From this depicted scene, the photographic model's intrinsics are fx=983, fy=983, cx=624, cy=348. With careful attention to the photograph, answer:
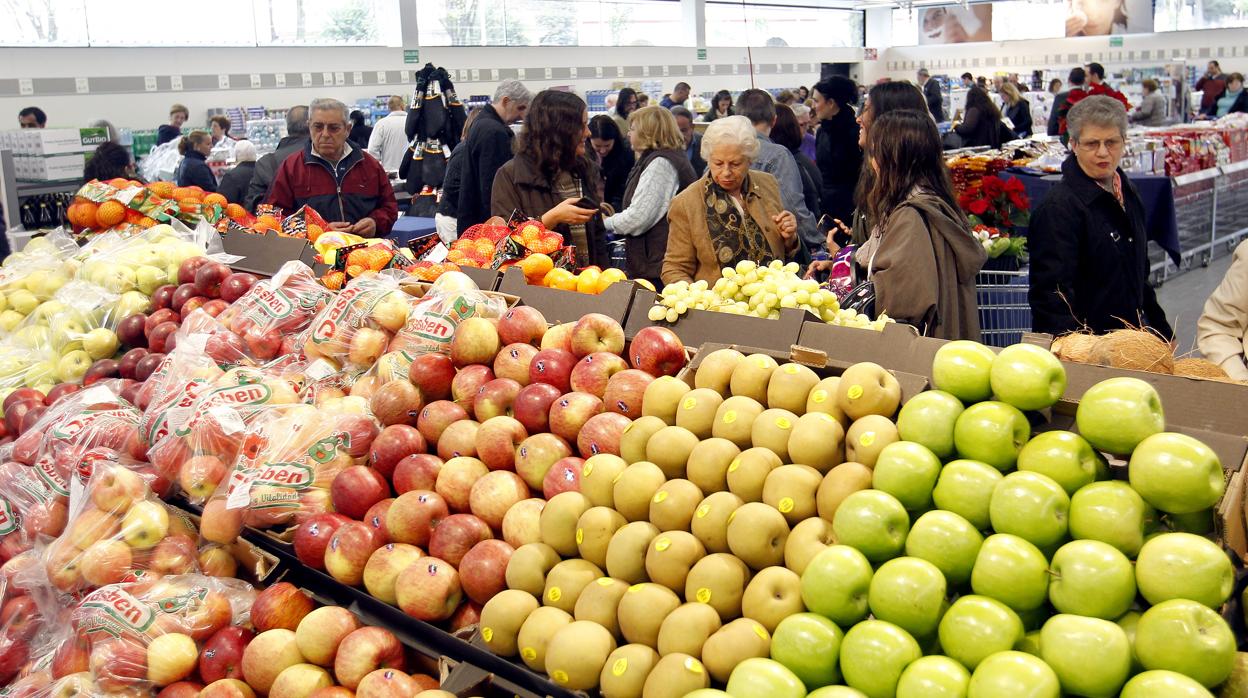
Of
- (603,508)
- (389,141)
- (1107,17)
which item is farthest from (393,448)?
(1107,17)

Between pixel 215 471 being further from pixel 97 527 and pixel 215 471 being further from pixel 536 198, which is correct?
pixel 536 198

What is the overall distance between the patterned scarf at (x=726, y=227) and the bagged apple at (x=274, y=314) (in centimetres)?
167

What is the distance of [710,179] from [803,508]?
2.68 meters

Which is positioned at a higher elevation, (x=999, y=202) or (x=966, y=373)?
(x=999, y=202)

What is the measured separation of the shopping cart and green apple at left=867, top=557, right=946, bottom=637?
3.45 metres

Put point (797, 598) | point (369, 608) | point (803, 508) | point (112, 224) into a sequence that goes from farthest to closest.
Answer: point (112, 224), point (369, 608), point (803, 508), point (797, 598)

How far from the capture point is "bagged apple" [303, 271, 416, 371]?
3008mm

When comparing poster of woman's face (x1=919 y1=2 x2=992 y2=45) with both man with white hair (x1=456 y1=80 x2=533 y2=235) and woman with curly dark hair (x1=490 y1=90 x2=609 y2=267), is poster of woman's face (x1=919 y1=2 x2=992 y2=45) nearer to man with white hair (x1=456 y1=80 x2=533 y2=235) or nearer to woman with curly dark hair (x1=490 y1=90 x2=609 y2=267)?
man with white hair (x1=456 y1=80 x2=533 y2=235)

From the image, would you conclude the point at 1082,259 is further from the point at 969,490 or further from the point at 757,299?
the point at 969,490

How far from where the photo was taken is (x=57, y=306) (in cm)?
385

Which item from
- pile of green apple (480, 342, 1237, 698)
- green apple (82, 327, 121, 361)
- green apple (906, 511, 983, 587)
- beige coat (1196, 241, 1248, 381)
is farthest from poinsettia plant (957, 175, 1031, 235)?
green apple (82, 327, 121, 361)

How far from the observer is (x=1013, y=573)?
1507 millimetres

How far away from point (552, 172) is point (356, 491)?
117 inches

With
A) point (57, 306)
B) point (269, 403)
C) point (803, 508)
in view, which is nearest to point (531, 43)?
point (57, 306)
